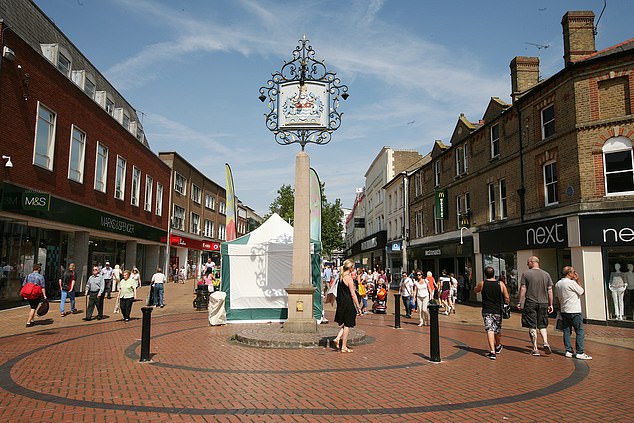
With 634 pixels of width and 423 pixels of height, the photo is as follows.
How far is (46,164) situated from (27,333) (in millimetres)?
9820

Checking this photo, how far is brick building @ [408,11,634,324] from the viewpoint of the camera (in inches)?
595

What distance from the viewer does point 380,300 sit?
18312 millimetres

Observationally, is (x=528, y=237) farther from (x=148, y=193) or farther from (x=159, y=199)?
(x=159, y=199)

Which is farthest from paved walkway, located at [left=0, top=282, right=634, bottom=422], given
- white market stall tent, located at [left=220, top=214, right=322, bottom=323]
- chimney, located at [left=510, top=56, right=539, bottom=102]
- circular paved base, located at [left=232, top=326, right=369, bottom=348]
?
chimney, located at [left=510, top=56, right=539, bottom=102]

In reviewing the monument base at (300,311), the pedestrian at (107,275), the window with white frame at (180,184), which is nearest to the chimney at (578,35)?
the monument base at (300,311)

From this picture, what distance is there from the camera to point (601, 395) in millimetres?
6301

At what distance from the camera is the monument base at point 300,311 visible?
11.1 metres

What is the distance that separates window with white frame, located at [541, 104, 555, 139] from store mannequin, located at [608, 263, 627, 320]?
19.2 feet

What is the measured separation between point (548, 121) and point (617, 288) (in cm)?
700

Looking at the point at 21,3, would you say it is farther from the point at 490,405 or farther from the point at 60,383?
the point at 490,405

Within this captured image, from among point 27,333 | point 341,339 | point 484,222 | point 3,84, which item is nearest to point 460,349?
point 341,339

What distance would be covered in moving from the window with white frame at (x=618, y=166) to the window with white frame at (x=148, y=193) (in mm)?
28563

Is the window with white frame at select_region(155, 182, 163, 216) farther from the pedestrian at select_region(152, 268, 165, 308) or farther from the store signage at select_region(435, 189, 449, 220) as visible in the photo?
the store signage at select_region(435, 189, 449, 220)

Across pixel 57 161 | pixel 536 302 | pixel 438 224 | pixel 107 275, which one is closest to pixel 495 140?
pixel 438 224
